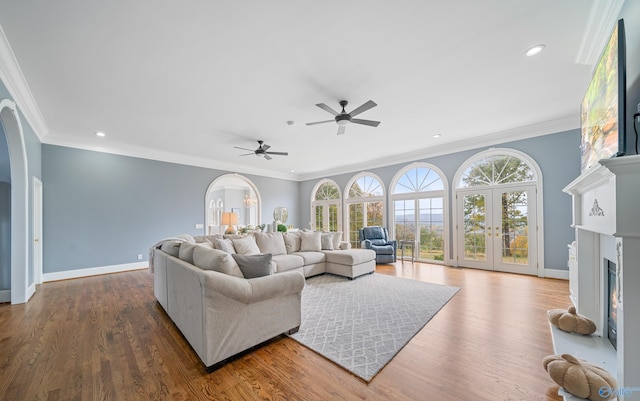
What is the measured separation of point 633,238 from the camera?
1.33m

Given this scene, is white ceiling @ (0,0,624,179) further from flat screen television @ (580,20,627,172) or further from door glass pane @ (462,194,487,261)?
door glass pane @ (462,194,487,261)

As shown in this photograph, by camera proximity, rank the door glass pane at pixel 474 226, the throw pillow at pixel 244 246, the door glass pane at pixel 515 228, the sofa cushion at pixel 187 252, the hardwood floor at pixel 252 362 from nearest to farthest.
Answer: the hardwood floor at pixel 252 362 < the sofa cushion at pixel 187 252 < the throw pillow at pixel 244 246 < the door glass pane at pixel 515 228 < the door glass pane at pixel 474 226

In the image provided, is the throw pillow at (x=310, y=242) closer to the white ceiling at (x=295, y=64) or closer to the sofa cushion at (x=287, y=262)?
the sofa cushion at (x=287, y=262)

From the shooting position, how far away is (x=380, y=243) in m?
6.45

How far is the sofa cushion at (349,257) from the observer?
4.70 metres

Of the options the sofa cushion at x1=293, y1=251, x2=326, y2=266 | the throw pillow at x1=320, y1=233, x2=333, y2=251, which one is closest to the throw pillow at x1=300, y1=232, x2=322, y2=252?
the throw pillow at x1=320, y1=233, x2=333, y2=251

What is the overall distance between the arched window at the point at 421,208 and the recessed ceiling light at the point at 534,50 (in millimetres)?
3771

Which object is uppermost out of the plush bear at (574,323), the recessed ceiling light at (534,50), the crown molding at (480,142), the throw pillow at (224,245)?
the recessed ceiling light at (534,50)

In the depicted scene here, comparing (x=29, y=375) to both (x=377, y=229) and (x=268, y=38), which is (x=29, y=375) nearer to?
(x=268, y=38)

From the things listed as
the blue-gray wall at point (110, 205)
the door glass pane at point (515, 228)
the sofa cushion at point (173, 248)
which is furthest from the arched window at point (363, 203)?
the sofa cushion at point (173, 248)

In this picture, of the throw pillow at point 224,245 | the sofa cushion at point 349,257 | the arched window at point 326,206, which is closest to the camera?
the throw pillow at point 224,245

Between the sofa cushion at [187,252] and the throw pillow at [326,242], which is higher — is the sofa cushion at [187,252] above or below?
above

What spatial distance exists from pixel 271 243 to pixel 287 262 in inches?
24.3

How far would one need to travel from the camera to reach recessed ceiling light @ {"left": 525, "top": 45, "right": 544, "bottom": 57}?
100 inches
